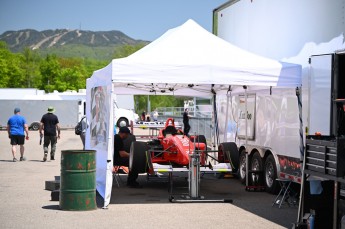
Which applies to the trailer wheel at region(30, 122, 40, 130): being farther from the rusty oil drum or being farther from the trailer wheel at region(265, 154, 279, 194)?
the rusty oil drum

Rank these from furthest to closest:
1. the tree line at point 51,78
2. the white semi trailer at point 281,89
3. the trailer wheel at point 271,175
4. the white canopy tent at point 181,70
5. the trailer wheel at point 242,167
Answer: the tree line at point 51,78
the trailer wheel at point 242,167
the trailer wheel at point 271,175
the white canopy tent at point 181,70
the white semi trailer at point 281,89

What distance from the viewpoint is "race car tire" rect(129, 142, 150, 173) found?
13922 mm

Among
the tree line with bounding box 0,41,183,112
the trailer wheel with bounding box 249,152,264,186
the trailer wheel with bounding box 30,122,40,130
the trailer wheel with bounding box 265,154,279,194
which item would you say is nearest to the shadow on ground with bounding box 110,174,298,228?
the trailer wheel with bounding box 265,154,279,194

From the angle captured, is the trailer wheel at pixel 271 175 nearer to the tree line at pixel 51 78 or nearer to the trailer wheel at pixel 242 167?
the trailer wheel at pixel 242 167

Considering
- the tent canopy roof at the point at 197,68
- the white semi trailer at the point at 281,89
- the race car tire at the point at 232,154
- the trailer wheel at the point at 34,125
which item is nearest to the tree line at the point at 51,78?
the trailer wheel at the point at 34,125

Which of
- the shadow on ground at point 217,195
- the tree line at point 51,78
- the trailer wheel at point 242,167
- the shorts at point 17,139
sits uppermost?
the tree line at point 51,78

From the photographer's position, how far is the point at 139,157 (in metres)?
14.0

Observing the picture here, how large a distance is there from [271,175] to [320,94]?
3154 millimetres

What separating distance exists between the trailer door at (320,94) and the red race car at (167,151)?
281 cm

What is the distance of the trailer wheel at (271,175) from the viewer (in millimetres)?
13784

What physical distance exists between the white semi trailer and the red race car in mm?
909

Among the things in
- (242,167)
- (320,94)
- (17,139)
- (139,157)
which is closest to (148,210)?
(139,157)

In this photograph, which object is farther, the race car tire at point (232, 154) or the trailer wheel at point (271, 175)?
the race car tire at point (232, 154)

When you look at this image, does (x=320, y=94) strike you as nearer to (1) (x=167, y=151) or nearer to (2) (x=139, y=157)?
(2) (x=139, y=157)
